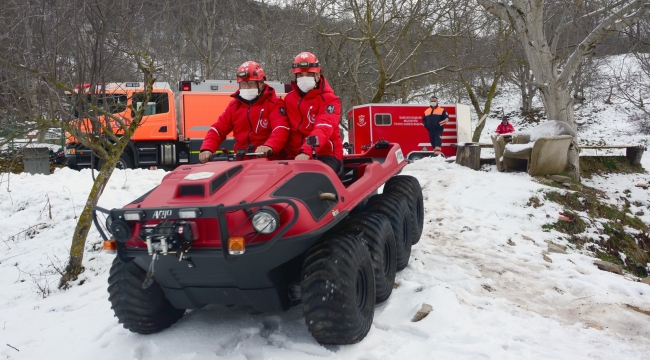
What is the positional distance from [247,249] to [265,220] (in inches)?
8.7

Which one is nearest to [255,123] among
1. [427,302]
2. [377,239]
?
[377,239]

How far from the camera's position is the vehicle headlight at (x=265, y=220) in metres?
3.21

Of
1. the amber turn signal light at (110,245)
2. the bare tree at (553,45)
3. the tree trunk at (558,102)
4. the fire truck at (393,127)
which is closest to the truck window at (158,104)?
the fire truck at (393,127)

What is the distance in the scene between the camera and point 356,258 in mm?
3645

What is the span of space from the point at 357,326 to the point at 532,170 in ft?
23.8

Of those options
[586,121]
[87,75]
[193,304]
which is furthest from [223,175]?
[586,121]

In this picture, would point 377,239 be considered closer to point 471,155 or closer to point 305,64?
point 305,64

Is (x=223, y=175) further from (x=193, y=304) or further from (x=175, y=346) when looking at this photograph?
(x=175, y=346)

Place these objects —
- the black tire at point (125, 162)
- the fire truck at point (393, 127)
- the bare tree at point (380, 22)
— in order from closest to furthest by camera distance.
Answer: the black tire at point (125, 162) < the fire truck at point (393, 127) < the bare tree at point (380, 22)

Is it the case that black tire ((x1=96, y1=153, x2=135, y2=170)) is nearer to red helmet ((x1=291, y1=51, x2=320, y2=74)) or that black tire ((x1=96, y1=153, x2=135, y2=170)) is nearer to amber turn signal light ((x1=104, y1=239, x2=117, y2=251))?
red helmet ((x1=291, y1=51, x2=320, y2=74))

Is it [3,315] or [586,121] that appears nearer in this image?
[3,315]

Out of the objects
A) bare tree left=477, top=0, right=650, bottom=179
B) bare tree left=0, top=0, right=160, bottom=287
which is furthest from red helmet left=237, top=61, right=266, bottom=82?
bare tree left=477, top=0, right=650, bottom=179

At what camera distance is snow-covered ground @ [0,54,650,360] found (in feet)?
12.1

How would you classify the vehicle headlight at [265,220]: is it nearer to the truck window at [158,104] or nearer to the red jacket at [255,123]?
the red jacket at [255,123]
